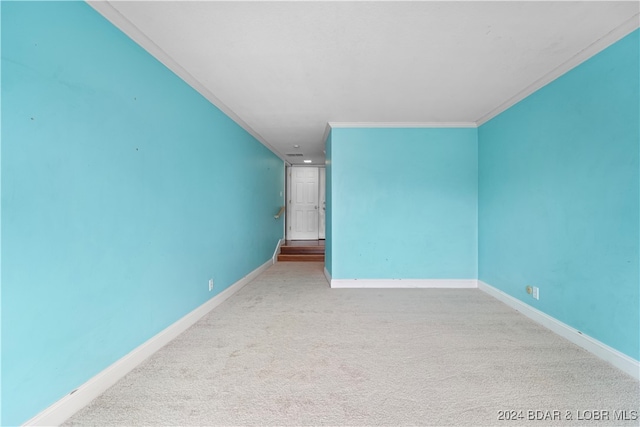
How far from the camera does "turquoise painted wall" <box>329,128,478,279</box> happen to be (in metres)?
3.62

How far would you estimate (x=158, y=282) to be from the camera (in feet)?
6.56

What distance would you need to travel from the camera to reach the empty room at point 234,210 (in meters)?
1.29

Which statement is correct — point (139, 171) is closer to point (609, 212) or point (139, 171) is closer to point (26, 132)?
point (26, 132)

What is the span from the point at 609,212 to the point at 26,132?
3.54 metres

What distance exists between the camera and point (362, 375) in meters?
1.69

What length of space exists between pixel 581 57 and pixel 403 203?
2.15m

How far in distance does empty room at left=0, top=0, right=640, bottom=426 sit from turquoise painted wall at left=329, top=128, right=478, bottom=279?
1.26ft

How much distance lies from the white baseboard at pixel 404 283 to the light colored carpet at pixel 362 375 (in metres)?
0.88

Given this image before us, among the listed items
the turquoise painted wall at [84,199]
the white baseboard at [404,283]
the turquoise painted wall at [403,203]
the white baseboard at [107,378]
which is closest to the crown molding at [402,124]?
the turquoise painted wall at [403,203]

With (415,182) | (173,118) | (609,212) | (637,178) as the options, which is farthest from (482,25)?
(173,118)

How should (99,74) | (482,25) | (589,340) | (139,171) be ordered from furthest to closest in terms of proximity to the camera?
(589,340), (139,171), (482,25), (99,74)

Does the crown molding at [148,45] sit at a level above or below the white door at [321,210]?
above

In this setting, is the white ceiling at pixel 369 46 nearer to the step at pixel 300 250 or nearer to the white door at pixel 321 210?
the step at pixel 300 250

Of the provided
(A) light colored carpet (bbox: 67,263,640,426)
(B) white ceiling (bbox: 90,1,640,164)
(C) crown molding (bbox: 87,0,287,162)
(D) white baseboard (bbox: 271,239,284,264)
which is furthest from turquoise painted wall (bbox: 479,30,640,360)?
(D) white baseboard (bbox: 271,239,284,264)
